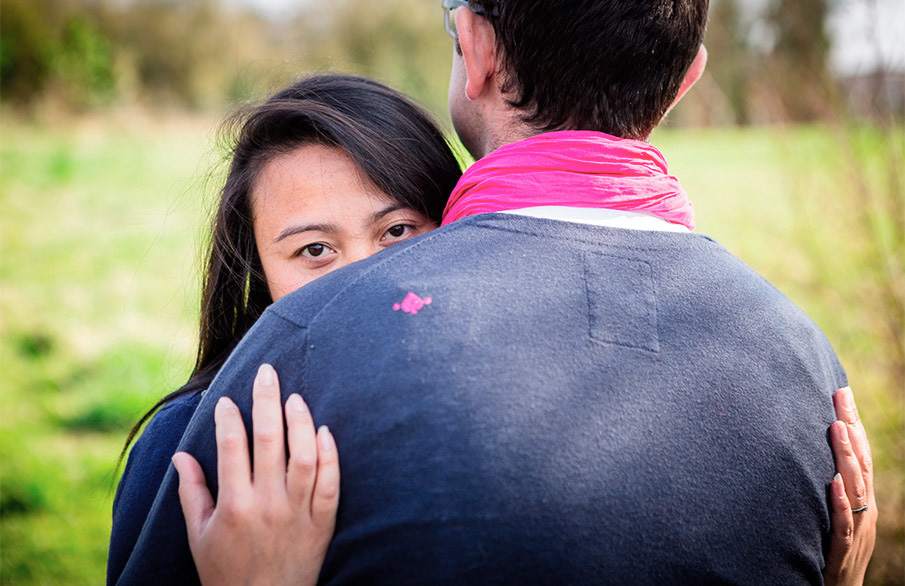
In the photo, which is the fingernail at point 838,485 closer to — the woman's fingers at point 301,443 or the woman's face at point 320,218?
the woman's fingers at point 301,443

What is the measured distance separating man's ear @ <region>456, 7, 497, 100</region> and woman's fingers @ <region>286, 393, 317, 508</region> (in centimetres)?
88

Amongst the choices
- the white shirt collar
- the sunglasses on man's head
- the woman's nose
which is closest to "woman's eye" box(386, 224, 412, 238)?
the woman's nose

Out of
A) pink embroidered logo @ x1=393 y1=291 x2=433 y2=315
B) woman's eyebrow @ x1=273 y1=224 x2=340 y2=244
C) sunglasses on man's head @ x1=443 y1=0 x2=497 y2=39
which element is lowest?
pink embroidered logo @ x1=393 y1=291 x2=433 y2=315

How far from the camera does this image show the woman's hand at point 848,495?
135cm

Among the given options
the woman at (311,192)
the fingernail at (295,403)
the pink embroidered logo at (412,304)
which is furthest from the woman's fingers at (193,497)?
the woman at (311,192)

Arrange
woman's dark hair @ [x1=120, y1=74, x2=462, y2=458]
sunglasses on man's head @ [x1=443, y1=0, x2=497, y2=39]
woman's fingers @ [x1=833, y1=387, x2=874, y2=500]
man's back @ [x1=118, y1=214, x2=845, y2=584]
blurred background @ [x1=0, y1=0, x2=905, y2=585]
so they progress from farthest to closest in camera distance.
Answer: blurred background @ [x1=0, y1=0, x2=905, y2=585] < woman's dark hair @ [x1=120, y1=74, x2=462, y2=458] < sunglasses on man's head @ [x1=443, y1=0, x2=497, y2=39] < woman's fingers @ [x1=833, y1=387, x2=874, y2=500] < man's back @ [x1=118, y1=214, x2=845, y2=584]

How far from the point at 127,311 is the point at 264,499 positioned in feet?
21.5

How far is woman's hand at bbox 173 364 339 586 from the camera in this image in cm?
111

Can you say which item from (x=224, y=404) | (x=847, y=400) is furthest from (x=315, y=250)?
(x=847, y=400)

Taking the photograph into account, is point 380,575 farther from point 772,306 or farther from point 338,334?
point 772,306

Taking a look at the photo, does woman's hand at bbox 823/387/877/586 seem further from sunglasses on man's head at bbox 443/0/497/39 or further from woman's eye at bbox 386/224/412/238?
woman's eye at bbox 386/224/412/238

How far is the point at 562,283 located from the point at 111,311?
6.84 meters

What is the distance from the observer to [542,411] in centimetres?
108

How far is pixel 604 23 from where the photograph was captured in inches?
56.0
